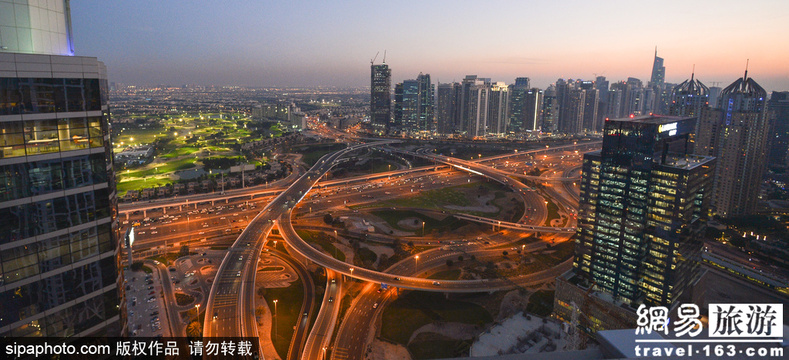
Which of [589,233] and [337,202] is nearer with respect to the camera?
[589,233]

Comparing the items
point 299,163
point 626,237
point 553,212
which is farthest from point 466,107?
point 626,237

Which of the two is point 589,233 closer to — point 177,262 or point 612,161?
point 612,161

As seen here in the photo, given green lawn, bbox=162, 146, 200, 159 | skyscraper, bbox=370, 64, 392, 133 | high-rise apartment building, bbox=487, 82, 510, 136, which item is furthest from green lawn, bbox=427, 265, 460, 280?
skyscraper, bbox=370, 64, 392, 133

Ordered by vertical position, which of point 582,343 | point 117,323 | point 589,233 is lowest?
point 582,343

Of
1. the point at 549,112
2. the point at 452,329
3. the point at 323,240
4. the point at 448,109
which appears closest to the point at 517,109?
the point at 549,112

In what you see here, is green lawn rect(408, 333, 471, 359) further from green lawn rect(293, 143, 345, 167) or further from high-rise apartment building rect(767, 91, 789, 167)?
high-rise apartment building rect(767, 91, 789, 167)

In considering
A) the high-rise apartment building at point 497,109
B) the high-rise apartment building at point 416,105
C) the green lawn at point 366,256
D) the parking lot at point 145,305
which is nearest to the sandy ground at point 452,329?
the green lawn at point 366,256

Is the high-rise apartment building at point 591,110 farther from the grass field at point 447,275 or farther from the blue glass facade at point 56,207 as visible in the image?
the blue glass facade at point 56,207
